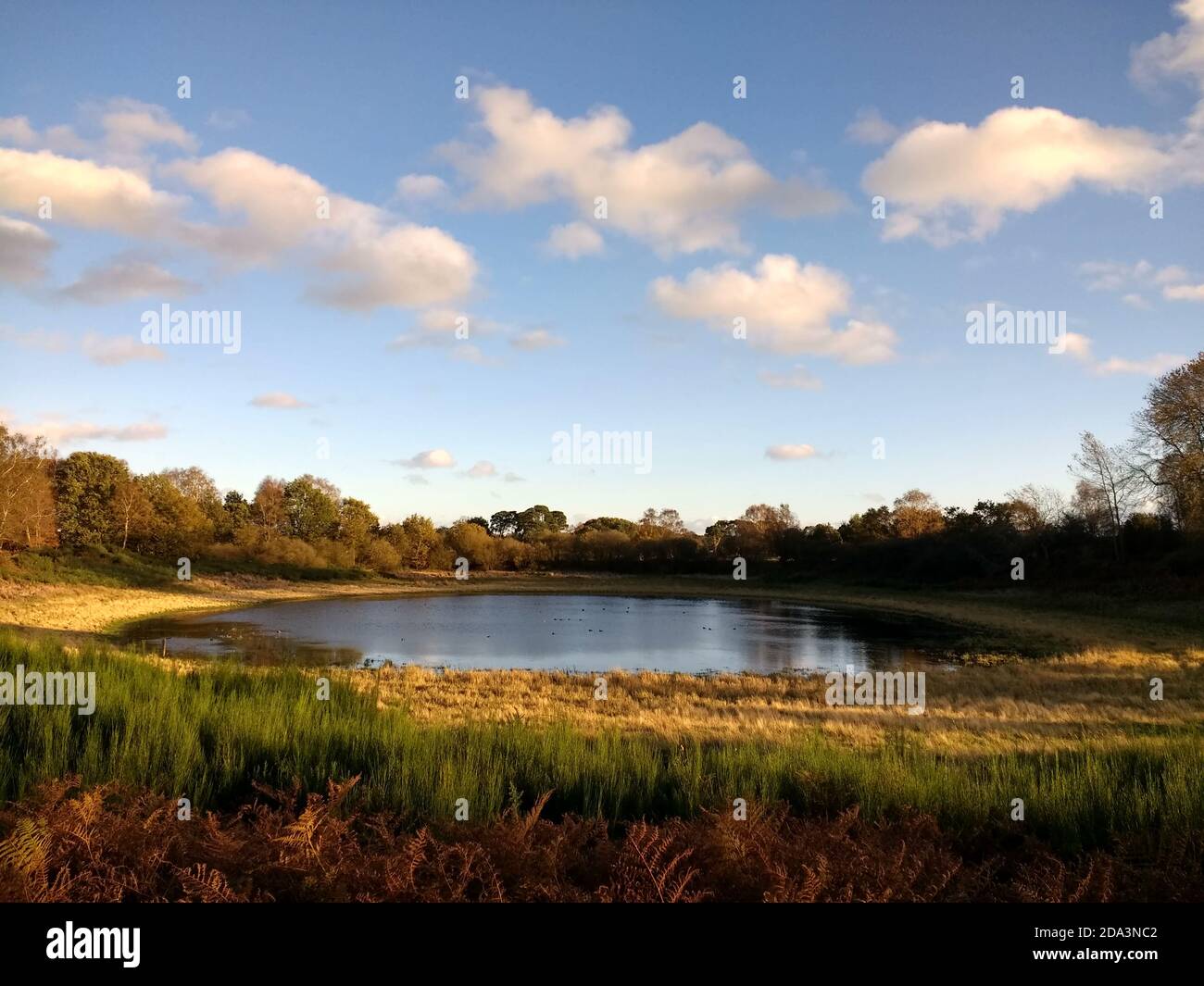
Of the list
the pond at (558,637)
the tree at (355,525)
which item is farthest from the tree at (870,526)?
the tree at (355,525)

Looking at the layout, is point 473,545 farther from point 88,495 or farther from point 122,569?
point 122,569

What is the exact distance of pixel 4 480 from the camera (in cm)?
5019

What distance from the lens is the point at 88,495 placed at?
70375mm

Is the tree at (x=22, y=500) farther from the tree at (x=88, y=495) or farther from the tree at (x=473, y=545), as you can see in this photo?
the tree at (x=473, y=545)

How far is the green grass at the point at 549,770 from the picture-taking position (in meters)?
5.89

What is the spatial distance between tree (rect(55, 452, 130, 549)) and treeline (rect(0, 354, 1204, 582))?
115mm

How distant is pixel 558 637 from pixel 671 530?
288ft

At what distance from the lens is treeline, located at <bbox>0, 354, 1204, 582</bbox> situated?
44.0 m

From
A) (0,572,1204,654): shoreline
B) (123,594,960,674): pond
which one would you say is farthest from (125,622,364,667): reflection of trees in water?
(0,572,1204,654): shoreline

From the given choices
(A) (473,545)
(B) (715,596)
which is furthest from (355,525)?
(B) (715,596)

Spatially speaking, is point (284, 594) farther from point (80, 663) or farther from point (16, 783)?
point (16, 783)

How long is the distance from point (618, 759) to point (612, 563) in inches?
3222
